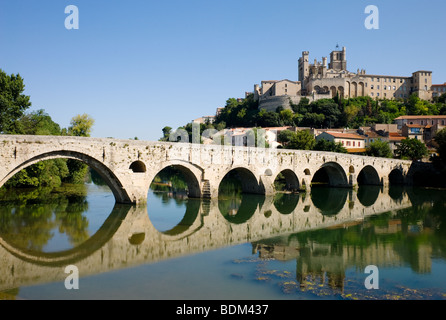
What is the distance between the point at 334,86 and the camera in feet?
265

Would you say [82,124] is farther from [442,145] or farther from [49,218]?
[442,145]

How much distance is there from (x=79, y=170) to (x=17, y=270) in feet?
86.7

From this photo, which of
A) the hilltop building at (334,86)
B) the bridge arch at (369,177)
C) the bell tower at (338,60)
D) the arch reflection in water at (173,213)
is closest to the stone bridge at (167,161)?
the arch reflection in water at (173,213)

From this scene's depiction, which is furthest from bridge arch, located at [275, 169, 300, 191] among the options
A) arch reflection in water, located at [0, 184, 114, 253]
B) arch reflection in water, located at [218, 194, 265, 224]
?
arch reflection in water, located at [0, 184, 114, 253]

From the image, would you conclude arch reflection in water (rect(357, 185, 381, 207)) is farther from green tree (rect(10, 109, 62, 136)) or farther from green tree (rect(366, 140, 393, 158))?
green tree (rect(10, 109, 62, 136))

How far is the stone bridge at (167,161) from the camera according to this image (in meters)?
17.2

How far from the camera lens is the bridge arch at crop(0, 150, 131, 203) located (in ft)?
56.3

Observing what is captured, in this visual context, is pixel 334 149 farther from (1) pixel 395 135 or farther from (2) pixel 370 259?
(2) pixel 370 259

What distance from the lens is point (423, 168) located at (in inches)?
1784

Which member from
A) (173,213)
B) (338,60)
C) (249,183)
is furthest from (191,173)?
(338,60)

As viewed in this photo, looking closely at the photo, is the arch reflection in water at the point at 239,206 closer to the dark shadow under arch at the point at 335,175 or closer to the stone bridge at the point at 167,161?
the stone bridge at the point at 167,161

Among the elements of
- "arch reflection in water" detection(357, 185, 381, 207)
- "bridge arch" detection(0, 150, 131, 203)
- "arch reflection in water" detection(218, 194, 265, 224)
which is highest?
"bridge arch" detection(0, 150, 131, 203)

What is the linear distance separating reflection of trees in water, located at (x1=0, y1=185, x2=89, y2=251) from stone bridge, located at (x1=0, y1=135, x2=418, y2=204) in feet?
7.34

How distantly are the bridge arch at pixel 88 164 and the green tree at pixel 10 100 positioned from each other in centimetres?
1096
